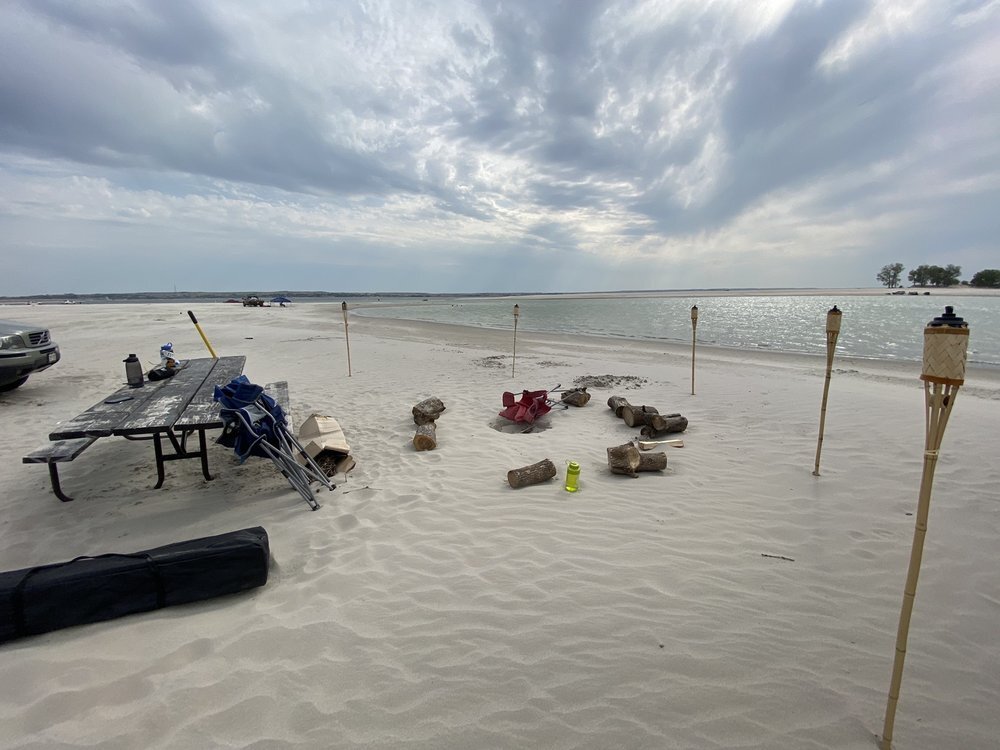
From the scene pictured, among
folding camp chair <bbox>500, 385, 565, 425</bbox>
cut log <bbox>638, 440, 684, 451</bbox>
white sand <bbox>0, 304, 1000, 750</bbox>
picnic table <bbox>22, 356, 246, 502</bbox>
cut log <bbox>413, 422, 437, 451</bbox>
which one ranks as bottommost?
white sand <bbox>0, 304, 1000, 750</bbox>

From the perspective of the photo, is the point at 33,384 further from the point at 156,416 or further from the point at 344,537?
the point at 344,537

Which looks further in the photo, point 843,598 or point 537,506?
point 537,506

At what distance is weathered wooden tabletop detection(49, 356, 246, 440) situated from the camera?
375 centimetres

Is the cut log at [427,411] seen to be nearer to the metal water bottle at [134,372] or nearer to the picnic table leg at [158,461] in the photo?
the picnic table leg at [158,461]

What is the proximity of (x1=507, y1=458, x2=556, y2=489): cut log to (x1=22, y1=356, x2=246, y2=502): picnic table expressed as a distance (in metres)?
2.68

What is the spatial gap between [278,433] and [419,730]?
3.03 m

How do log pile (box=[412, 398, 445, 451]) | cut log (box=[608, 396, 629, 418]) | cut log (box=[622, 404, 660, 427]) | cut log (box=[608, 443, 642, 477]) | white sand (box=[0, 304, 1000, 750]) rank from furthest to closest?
cut log (box=[608, 396, 629, 418]), cut log (box=[622, 404, 660, 427]), log pile (box=[412, 398, 445, 451]), cut log (box=[608, 443, 642, 477]), white sand (box=[0, 304, 1000, 750])

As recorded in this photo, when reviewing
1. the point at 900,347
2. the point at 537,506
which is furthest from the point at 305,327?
the point at 900,347

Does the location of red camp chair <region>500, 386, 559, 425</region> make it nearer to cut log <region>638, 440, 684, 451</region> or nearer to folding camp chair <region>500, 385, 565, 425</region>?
folding camp chair <region>500, 385, 565, 425</region>

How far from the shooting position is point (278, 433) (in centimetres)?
429

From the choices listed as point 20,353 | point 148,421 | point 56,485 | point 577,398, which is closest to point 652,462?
point 577,398

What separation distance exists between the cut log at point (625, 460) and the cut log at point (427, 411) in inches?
101

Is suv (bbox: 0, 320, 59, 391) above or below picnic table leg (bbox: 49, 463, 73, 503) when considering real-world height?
above

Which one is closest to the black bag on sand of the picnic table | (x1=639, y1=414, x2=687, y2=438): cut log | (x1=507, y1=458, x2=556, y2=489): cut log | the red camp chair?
the picnic table
